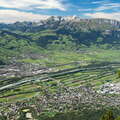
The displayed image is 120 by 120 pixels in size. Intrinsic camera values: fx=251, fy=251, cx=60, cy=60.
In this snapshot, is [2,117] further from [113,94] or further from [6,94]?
[113,94]

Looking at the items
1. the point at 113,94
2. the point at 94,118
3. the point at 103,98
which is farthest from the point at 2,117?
the point at 113,94

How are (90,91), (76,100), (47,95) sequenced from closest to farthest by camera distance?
1. (76,100)
2. (47,95)
3. (90,91)

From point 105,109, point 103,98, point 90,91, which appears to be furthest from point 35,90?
point 105,109

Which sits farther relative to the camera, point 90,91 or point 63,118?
point 90,91

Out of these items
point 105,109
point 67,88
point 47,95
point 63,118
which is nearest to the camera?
point 63,118

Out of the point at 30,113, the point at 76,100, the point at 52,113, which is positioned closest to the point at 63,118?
the point at 52,113

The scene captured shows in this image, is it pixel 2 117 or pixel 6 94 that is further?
pixel 6 94

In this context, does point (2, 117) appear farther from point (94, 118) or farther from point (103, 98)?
point (103, 98)

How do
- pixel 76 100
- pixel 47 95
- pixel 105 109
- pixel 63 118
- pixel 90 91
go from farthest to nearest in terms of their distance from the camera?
1. pixel 90 91
2. pixel 47 95
3. pixel 76 100
4. pixel 105 109
5. pixel 63 118

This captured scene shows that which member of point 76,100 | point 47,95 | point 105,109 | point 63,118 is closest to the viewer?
point 63,118
